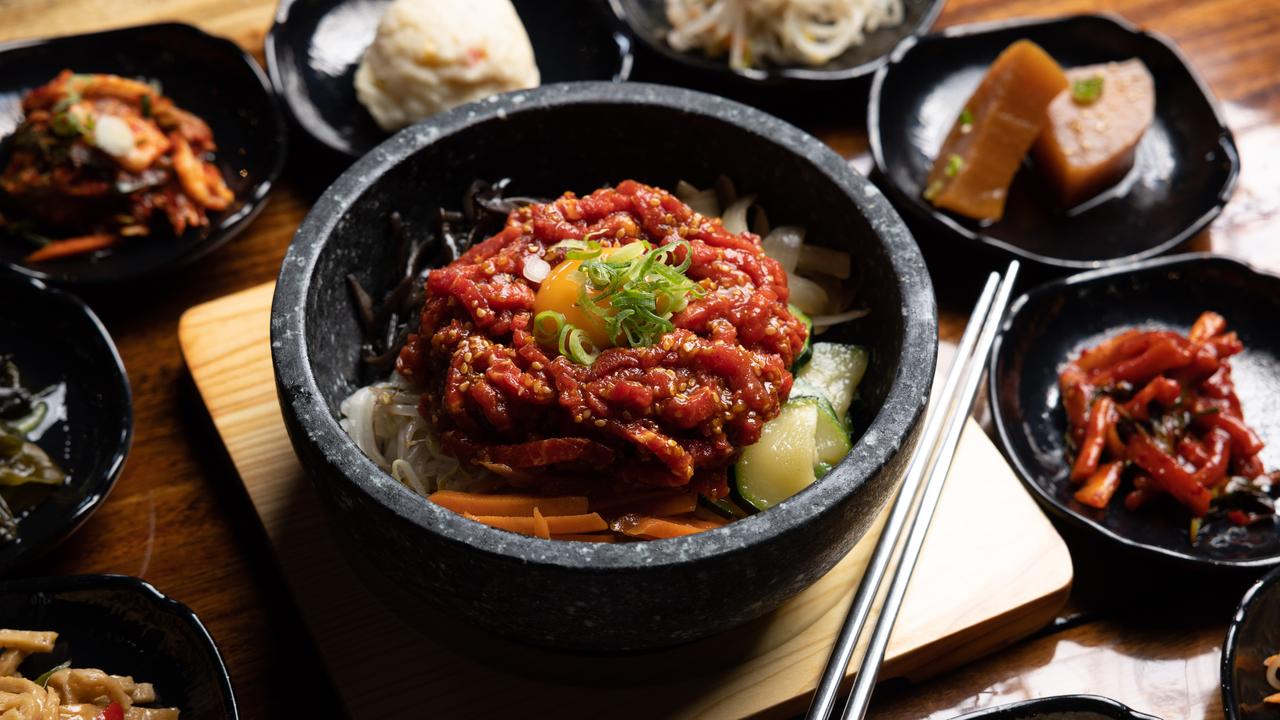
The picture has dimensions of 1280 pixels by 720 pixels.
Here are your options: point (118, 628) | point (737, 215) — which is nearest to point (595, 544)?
point (737, 215)

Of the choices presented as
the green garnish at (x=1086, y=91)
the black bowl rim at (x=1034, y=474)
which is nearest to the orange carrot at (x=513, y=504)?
the black bowl rim at (x=1034, y=474)

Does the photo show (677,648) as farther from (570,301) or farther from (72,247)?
(72,247)

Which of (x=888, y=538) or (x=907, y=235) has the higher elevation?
(x=907, y=235)

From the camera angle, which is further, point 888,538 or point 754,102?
point 754,102

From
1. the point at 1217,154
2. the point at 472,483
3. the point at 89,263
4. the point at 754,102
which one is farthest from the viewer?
the point at 754,102

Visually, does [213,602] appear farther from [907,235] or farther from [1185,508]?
[1185,508]

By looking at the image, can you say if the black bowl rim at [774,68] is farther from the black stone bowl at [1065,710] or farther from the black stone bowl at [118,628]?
the black stone bowl at [118,628]

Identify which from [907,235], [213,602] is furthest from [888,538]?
[213,602]
